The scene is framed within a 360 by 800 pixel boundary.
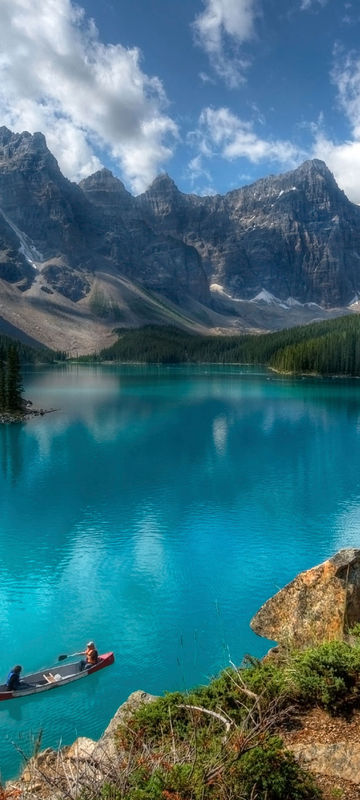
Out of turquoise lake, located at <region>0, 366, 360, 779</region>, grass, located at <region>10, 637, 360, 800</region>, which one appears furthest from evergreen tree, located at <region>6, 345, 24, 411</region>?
grass, located at <region>10, 637, 360, 800</region>

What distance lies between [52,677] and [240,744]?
14826 mm

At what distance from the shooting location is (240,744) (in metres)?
7.38

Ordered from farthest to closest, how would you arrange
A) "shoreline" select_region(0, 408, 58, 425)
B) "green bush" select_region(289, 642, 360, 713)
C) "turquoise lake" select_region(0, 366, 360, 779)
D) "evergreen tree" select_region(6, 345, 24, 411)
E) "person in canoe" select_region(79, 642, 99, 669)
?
"evergreen tree" select_region(6, 345, 24, 411) < "shoreline" select_region(0, 408, 58, 425) < "turquoise lake" select_region(0, 366, 360, 779) < "person in canoe" select_region(79, 642, 99, 669) < "green bush" select_region(289, 642, 360, 713)

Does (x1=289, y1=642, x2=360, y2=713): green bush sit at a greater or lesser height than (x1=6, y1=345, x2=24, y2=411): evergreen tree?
lesser

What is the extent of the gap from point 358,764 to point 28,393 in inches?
4836

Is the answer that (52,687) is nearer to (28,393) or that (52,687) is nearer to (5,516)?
(5,516)

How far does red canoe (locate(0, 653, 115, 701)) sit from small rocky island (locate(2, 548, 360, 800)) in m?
7.31

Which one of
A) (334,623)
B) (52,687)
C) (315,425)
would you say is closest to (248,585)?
(52,687)

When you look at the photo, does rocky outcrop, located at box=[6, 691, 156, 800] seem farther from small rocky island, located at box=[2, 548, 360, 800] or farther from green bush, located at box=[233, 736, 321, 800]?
green bush, located at box=[233, 736, 321, 800]

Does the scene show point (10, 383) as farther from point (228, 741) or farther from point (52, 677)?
point (228, 741)

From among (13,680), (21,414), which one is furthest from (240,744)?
(21,414)

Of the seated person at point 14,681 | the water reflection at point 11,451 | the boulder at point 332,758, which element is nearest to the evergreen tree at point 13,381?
the water reflection at point 11,451

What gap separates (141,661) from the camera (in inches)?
846

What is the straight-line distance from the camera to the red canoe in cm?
1901
